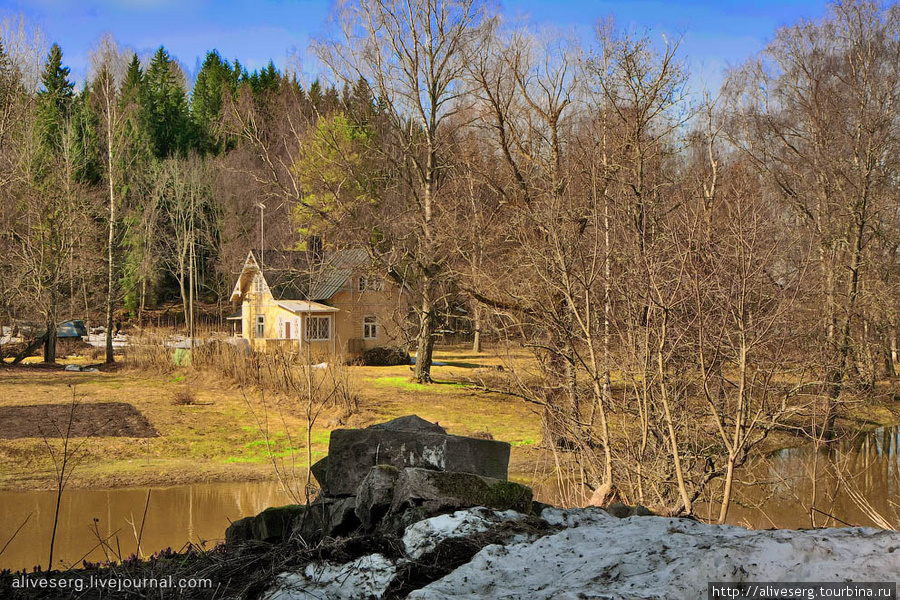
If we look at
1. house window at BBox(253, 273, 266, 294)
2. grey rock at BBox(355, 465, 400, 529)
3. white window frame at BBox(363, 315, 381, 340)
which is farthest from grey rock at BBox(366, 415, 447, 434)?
house window at BBox(253, 273, 266, 294)

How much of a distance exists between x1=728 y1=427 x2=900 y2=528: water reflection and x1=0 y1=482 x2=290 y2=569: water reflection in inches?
260

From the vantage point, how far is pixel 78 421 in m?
16.4

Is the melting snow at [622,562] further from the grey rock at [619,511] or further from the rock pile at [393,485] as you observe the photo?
the grey rock at [619,511]

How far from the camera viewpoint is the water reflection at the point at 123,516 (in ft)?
27.8

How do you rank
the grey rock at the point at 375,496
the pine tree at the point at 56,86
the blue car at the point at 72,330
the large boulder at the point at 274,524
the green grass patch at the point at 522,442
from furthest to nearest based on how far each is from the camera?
the pine tree at the point at 56,86
the blue car at the point at 72,330
the green grass patch at the point at 522,442
the large boulder at the point at 274,524
the grey rock at the point at 375,496

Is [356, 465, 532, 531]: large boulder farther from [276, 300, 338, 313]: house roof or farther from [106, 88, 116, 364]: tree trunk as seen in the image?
[106, 88, 116, 364]: tree trunk

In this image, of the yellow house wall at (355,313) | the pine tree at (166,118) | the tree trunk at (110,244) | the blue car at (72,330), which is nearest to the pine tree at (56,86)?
the pine tree at (166,118)

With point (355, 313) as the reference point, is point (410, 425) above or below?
below

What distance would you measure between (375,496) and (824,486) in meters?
11.9

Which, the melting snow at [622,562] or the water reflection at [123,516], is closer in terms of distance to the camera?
the melting snow at [622,562]

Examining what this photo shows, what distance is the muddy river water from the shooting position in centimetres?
842

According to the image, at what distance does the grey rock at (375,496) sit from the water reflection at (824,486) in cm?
547

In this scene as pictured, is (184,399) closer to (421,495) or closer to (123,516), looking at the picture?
(123,516)

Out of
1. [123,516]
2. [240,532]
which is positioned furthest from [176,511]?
[240,532]
